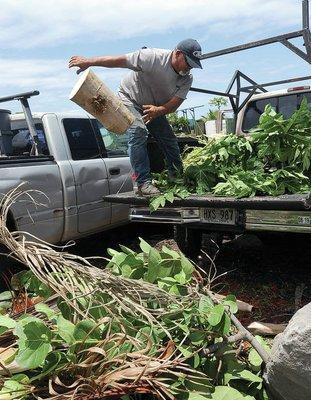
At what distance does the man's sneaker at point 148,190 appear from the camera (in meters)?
4.95

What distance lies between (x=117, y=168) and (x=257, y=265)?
2184mm

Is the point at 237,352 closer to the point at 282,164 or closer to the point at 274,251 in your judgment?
the point at 282,164

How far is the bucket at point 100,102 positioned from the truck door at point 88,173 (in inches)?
56.2

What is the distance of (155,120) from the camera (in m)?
5.55

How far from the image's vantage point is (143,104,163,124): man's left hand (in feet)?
16.4

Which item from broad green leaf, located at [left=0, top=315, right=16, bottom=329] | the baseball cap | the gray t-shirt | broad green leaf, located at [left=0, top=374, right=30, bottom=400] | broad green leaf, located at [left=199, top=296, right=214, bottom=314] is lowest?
broad green leaf, located at [left=0, top=374, right=30, bottom=400]

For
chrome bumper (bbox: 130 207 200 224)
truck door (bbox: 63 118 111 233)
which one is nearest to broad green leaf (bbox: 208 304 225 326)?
chrome bumper (bbox: 130 207 200 224)

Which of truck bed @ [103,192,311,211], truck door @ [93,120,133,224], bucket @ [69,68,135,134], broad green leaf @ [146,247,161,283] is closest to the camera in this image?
broad green leaf @ [146,247,161,283]

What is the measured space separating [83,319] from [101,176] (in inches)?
154

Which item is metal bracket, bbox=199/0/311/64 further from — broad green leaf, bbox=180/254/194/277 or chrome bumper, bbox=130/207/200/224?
broad green leaf, bbox=180/254/194/277

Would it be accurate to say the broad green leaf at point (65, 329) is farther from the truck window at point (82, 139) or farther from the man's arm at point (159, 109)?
the truck window at point (82, 139)

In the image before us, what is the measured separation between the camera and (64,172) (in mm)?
5773

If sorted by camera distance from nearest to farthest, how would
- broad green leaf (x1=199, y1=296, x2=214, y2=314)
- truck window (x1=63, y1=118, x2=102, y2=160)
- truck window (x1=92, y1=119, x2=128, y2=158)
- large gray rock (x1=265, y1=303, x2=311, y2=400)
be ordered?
large gray rock (x1=265, y1=303, x2=311, y2=400)
broad green leaf (x1=199, y1=296, x2=214, y2=314)
truck window (x1=63, y1=118, x2=102, y2=160)
truck window (x1=92, y1=119, x2=128, y2=158)

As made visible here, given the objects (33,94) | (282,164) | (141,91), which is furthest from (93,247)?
(282,164)
